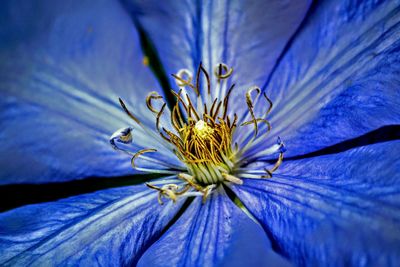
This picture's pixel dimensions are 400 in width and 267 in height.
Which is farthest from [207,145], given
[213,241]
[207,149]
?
[213,241]

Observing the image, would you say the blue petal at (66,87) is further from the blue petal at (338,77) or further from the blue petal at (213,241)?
the blue petal at (338,77)

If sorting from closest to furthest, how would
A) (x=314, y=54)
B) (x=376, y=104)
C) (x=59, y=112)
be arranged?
(x=376, y=104)
(x=314, y=54)
(x=59, y=112)

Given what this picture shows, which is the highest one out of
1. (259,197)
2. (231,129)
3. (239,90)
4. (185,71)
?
(185,71)

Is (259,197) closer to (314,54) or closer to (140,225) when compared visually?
(140,225)

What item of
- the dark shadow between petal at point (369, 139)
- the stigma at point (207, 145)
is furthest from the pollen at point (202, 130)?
the dark shadow between petal at point (369, 139)

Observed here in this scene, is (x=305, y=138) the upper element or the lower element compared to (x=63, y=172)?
lower

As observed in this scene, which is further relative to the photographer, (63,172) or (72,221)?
(63,172)

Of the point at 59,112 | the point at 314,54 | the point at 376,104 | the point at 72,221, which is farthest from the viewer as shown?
the point at 59,112

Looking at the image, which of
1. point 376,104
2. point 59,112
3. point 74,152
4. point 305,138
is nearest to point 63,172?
point 74,152
